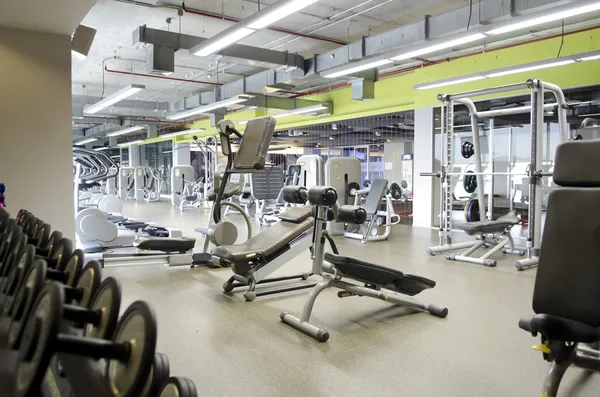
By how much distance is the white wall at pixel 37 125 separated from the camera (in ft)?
13.8

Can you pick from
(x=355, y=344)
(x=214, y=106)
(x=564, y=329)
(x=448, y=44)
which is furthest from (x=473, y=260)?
(x=214, y=106)

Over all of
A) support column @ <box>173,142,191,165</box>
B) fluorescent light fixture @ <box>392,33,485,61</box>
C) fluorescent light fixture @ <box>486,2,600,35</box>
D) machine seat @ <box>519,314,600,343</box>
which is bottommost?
machine seat @ <box>519,314,600,343</box>

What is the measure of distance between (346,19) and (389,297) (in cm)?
528

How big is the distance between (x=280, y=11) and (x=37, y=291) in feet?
13.3

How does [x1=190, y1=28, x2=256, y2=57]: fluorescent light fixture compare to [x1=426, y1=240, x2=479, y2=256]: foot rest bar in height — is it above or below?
above

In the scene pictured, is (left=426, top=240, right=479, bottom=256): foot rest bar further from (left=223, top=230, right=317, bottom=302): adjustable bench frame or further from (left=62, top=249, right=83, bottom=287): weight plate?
(left=62, top=249, right=83, bottom=287): weight plate

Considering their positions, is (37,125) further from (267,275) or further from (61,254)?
(61,254)

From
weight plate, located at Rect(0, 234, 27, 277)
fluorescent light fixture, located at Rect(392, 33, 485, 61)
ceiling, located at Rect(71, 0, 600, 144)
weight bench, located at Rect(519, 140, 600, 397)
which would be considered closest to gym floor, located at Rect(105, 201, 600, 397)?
weight bench, located at Rect(519, 140, 600, 397)

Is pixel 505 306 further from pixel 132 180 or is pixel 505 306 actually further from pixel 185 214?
pixel 132 180

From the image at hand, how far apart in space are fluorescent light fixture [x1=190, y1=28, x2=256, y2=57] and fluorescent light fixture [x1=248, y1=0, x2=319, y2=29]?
0.21 m

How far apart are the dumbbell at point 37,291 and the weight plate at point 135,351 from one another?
0.59ft

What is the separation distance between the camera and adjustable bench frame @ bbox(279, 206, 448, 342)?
290cm

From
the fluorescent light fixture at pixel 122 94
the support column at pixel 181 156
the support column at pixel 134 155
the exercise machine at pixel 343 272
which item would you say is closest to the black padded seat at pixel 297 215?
the exercise machine at pixel 343 272

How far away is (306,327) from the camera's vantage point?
2.82 meters
